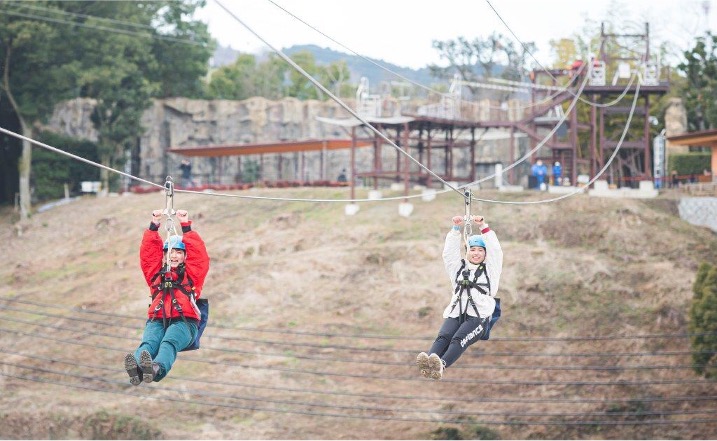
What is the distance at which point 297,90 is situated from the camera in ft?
310

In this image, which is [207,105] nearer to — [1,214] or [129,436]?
[1,214]

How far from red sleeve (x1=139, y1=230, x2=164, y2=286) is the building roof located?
1479 inches

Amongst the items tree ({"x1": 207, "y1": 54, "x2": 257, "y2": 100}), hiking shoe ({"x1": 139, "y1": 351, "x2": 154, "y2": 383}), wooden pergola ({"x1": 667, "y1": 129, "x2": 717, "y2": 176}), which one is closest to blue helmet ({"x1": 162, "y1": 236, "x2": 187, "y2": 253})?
hiking shoe ({"x1": 139, "y1": 351, "x2": 154, "y2": 383})

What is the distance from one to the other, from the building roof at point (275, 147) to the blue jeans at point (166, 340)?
124 feet

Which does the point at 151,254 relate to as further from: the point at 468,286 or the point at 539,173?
the point at 539,173

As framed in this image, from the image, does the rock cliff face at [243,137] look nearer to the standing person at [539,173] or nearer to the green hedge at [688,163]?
the green hedge at [688,163]

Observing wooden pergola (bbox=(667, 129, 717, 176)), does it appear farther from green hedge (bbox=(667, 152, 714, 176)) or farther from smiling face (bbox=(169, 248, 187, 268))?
smiling face (bbox=(169, 248, 187, 268))

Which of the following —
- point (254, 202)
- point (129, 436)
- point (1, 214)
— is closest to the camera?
point (129, 436)

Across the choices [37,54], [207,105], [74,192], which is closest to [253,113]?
[207,105]

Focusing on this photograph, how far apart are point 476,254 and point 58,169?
171 feet

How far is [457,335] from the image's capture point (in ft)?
54.3

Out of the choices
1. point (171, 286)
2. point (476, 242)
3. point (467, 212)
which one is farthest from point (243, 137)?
point (467, 212)

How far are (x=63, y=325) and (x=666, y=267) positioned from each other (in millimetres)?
22650

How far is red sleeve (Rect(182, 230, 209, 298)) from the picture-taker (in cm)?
1591
